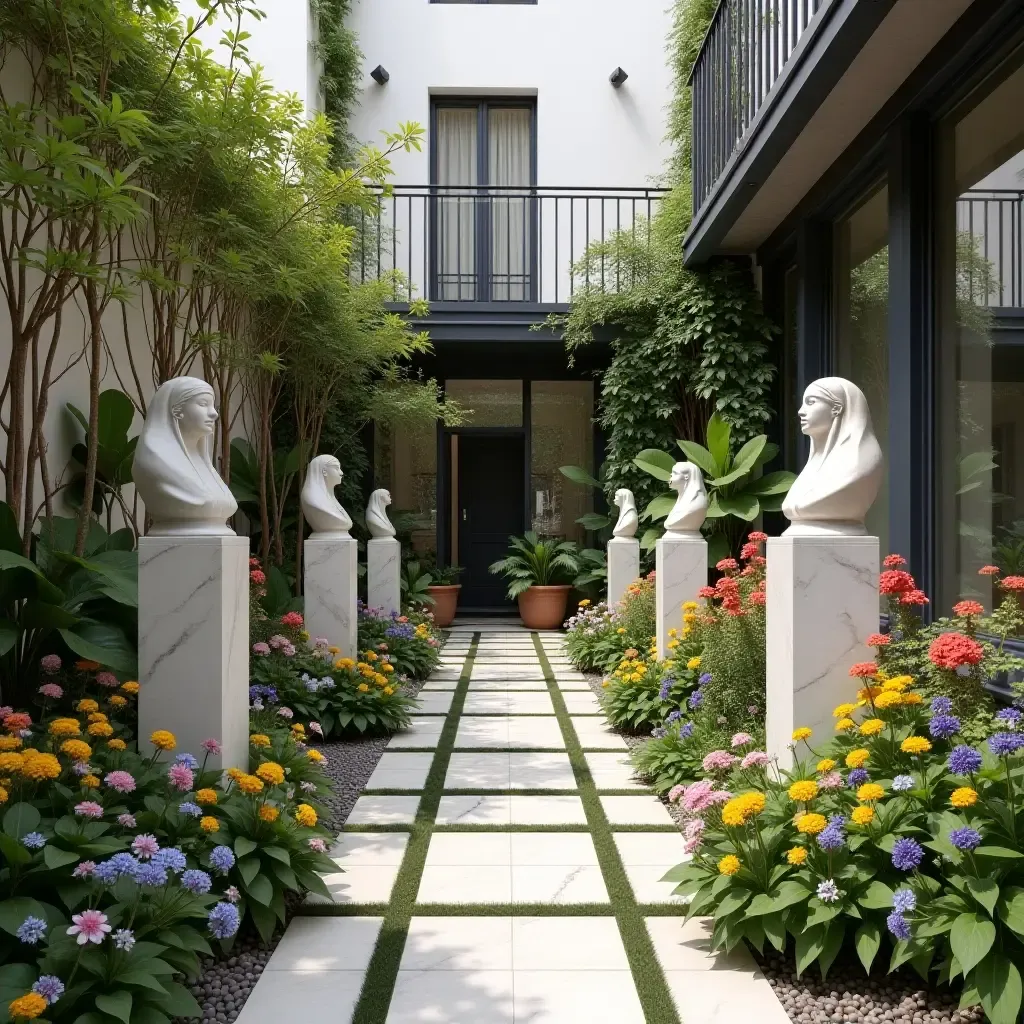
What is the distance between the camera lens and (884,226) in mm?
5203

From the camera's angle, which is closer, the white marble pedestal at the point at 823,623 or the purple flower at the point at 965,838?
the purple flower at the point at 965,838

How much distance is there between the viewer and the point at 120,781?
2354 mm

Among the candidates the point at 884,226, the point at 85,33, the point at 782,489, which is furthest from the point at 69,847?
the point at 782,489

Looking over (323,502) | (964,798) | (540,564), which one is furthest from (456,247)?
(964,798)

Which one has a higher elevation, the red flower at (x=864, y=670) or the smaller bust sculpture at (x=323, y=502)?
the smaller bust sculpture at (x=323, y=502)

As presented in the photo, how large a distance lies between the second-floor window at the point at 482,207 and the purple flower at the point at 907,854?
27.4 feet

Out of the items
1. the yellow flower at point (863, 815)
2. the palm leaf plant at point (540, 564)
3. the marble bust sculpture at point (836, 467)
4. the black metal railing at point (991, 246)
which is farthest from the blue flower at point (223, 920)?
the palm leaf plant at point (540, 564)

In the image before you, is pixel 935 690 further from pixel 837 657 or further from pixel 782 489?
pixel 782 489

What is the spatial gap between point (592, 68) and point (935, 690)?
945 cm

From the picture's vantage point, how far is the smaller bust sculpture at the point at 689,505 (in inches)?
217

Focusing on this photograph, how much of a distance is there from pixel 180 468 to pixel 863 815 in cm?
226

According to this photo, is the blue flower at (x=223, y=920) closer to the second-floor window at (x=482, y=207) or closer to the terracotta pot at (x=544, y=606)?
the terracotta pot at (x=544, y=606)

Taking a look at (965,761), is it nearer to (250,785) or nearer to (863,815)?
(863,815)

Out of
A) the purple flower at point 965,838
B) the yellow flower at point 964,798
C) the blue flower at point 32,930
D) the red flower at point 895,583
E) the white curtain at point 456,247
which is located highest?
the white curtain at point 456,247
